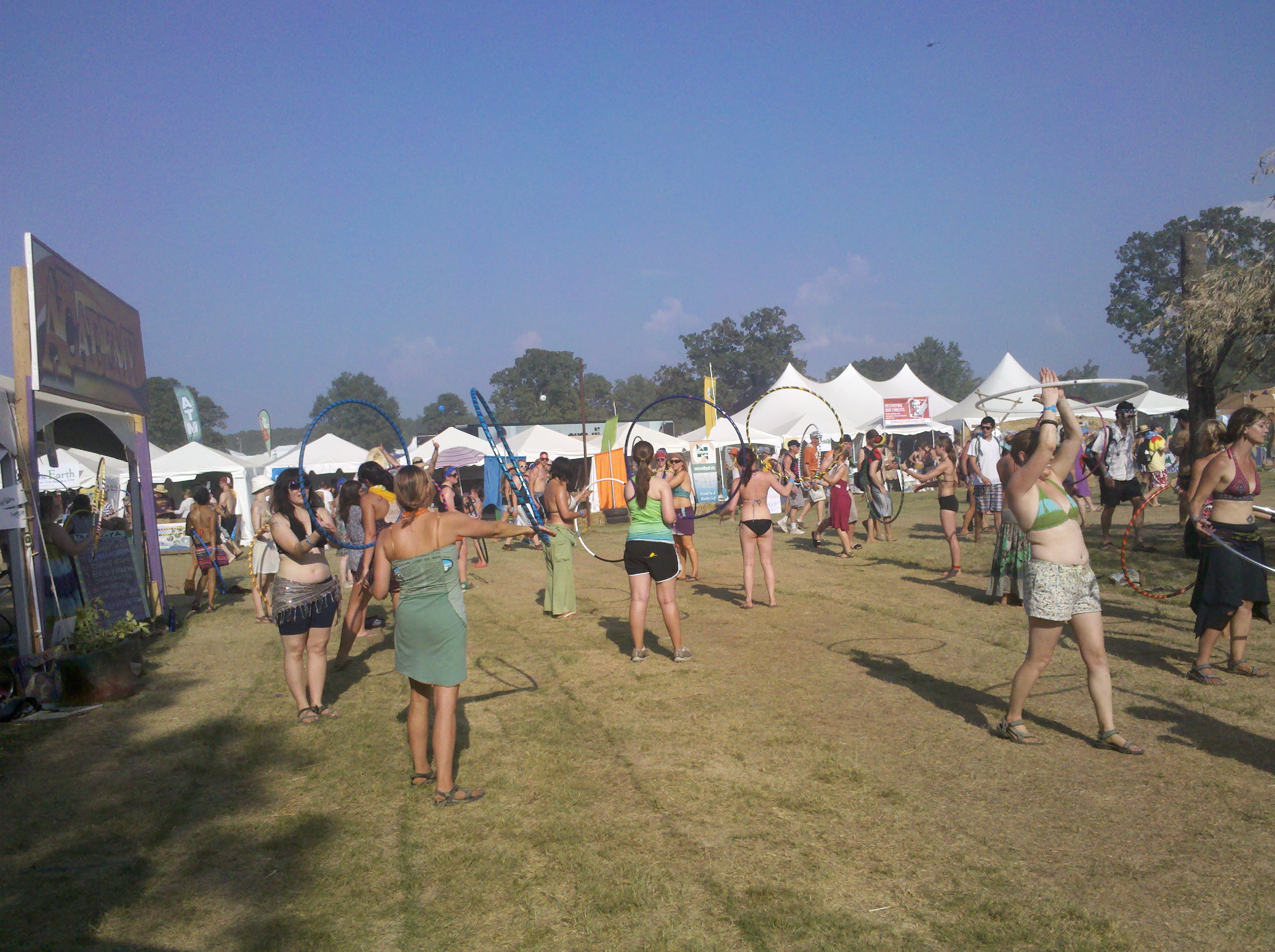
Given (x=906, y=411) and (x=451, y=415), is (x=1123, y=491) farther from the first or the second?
(x=451, y=415)

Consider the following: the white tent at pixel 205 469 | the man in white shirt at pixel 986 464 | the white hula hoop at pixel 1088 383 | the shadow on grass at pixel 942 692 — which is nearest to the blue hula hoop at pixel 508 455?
the shadow on grass at pixel 942 692

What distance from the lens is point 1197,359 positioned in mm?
11227

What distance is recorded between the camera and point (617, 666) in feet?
25.1

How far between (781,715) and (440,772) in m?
2.50

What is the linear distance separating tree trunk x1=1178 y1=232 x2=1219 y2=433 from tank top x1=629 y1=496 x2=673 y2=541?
8.02 metres

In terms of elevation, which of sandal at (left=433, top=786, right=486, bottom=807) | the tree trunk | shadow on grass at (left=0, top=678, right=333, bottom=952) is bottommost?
shadow on grass at (left=0, top=678, right=333, bottom=952)

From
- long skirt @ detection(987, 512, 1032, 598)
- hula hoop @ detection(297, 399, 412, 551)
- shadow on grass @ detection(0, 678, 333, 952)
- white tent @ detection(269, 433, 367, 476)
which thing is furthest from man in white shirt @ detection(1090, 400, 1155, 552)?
white tent @ detection(269, 433, 367, 476)

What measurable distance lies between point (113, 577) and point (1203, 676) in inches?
434

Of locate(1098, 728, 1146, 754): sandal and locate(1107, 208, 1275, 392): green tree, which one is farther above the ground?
locate(1107, 208, 1275, 392): green tree

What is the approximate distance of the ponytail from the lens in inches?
292

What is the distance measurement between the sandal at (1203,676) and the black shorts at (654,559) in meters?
4.09

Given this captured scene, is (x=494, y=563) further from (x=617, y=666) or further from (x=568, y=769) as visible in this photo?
(x=568, y=769)

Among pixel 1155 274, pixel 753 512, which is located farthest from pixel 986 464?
pixel 1155 274

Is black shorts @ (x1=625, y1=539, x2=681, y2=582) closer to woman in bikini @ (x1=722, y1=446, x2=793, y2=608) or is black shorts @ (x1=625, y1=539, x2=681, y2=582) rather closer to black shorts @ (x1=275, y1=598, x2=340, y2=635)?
woman in bikini @ (x1=722, y1=446, x2=793, y2=608)
